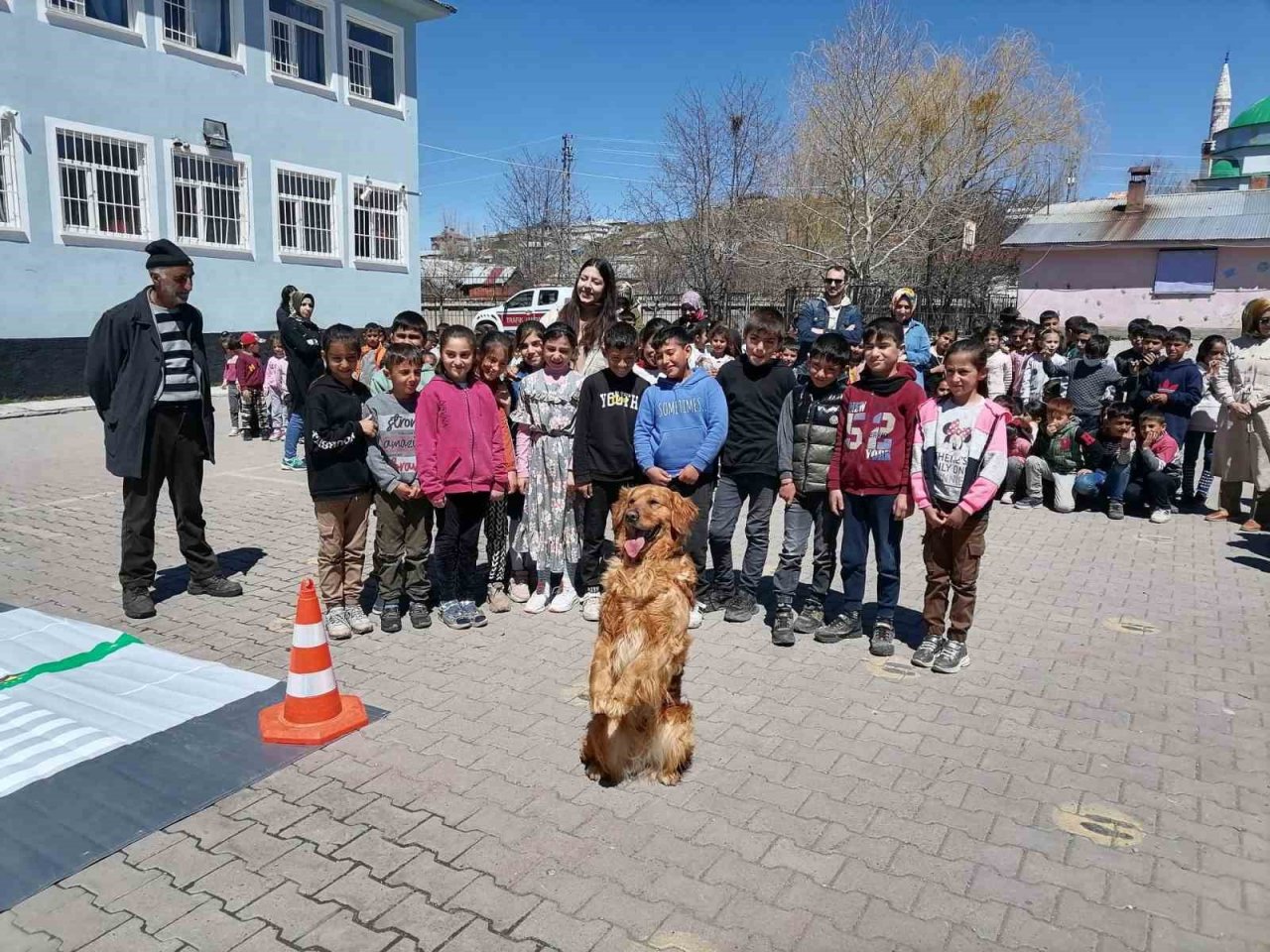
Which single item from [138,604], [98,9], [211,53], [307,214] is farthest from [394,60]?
[138,604]

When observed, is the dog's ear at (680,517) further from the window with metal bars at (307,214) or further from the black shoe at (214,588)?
the window with metal bars at (307,214)

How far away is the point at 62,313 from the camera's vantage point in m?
17.9

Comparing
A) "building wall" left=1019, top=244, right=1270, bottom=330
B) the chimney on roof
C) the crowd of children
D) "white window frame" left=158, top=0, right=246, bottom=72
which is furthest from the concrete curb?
the chimney on roof

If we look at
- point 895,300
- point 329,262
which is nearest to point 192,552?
point 895,300

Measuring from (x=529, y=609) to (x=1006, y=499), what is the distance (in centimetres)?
666

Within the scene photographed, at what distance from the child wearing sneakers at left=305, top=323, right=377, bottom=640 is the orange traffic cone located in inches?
52.1

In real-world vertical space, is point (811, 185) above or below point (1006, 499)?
above

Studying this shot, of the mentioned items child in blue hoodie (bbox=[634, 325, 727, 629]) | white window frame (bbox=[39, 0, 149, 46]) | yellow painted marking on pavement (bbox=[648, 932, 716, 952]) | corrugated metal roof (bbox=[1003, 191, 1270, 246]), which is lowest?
yellow painted marking on pavement (bbox=[648, 932, 716, 952])

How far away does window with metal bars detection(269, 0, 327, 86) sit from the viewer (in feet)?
71.3

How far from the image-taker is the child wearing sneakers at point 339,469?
18.5 ft

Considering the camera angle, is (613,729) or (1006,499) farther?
(1006,499)

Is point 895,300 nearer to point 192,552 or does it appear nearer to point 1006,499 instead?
point 1006,499

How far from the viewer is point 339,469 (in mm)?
5699

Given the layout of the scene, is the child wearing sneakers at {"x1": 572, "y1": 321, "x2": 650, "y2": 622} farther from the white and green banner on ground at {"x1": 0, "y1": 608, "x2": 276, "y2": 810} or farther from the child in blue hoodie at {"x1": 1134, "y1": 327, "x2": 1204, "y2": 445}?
the child in blue hoodie at {"x1": 1134, "y1": 327, "x2": 1204, "y2": 445}
